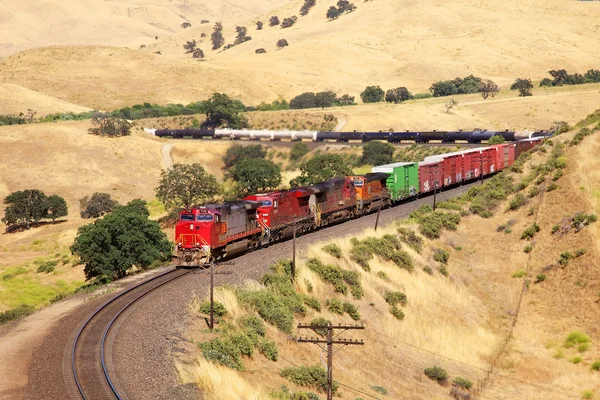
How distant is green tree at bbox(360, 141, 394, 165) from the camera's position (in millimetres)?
98750

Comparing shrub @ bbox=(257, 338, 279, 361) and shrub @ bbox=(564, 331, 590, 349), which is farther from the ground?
shrub @ bbox=(257, 338, 279, 361)

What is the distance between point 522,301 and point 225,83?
153 meters

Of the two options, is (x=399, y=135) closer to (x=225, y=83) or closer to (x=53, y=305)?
(x=53, y=305)

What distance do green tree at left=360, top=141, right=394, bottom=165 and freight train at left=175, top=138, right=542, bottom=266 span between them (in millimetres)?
22011

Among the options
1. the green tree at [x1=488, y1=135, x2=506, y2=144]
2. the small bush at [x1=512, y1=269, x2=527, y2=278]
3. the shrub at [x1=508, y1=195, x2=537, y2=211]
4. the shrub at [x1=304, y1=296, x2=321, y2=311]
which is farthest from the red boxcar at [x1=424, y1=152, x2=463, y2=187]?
the shrub at [x1=304, y1=296, x2=321, y2=311]

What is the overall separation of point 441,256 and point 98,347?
1107 inches

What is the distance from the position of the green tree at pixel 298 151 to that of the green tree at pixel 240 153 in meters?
5.13

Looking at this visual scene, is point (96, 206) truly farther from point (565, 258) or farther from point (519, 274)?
point (565, 258)

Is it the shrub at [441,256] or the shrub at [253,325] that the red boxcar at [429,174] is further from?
the shrub at [253,325]

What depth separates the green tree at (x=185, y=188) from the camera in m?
78.8

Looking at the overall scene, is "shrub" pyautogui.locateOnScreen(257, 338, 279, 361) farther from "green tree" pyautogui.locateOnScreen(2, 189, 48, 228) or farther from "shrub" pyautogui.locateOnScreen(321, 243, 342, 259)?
"green tree" pyautogui.locateOnScreen(2, 189, 48, 228)

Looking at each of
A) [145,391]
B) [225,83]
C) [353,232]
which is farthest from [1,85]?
[145,391]

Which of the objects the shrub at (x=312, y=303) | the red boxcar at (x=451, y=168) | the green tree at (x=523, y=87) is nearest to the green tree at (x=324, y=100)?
the green tree at (x=523, y=87)

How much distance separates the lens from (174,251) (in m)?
39.7
